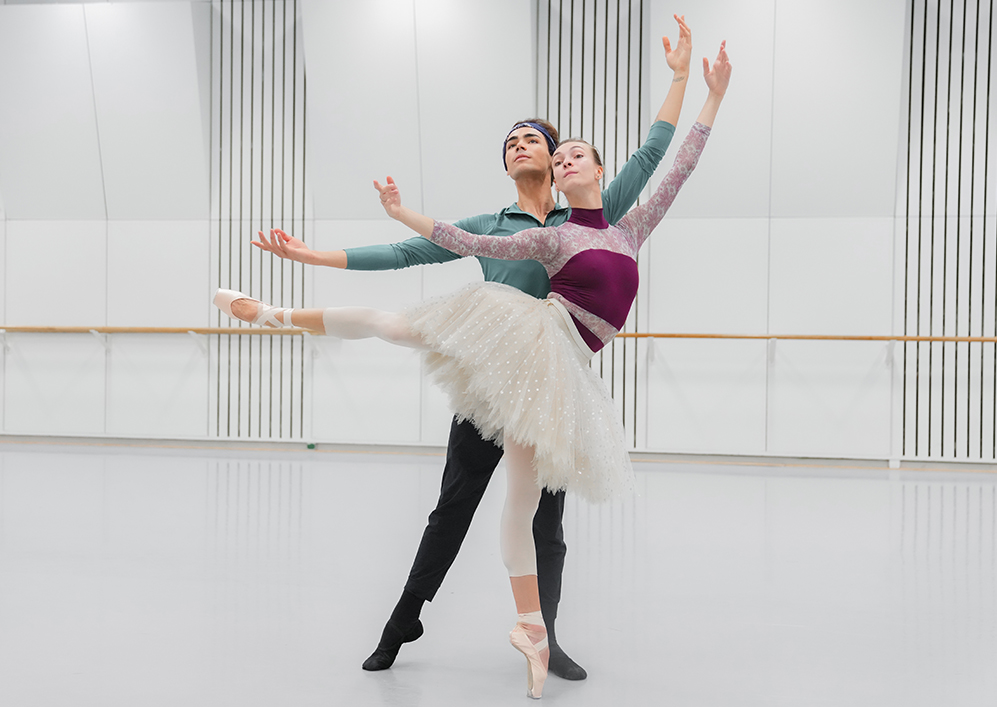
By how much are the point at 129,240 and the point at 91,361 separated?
1.07 meters

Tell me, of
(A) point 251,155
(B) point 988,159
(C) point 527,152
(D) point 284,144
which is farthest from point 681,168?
(A) point 251,155

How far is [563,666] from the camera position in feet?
6.41

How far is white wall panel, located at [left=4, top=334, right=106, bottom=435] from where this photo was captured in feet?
21.9

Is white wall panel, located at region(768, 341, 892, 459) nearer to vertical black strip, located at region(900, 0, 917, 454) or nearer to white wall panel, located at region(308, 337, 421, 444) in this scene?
vertical black strip, located at region(900, 0, 917, 454)

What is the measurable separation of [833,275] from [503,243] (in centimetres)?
481

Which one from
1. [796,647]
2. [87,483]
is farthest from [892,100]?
[87,483]

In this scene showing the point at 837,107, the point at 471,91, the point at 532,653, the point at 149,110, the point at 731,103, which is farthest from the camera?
the point at 149,110

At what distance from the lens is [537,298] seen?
2039 millimetres

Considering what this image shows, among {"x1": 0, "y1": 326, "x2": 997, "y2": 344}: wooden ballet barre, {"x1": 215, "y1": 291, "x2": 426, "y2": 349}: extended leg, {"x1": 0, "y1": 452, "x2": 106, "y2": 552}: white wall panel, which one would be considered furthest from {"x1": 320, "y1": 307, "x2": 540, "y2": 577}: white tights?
{"x1": 0, "y1": 326, "x2": 997, "y2": 344}: wooden ballet barre

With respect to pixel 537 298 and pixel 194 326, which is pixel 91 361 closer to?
pixel 194 326

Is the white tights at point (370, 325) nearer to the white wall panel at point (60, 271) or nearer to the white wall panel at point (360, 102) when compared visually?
the white wall panel at point (360, 102)

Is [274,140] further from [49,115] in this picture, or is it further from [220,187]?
[49,115]

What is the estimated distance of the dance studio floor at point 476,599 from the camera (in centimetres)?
188

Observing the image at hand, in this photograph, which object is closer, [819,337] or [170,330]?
[819,337]
